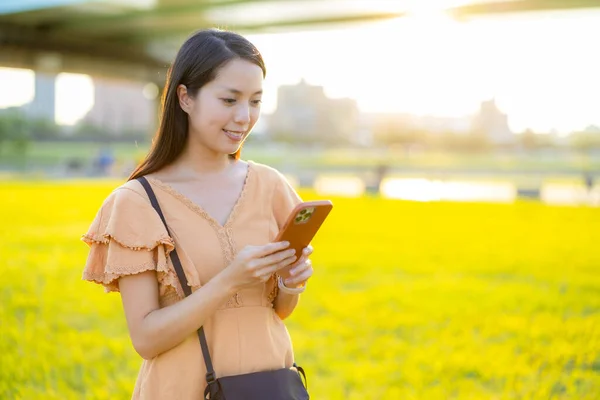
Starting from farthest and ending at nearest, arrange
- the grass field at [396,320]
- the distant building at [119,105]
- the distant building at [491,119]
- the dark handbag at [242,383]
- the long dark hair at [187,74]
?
the distant building at [119,105], the distant building at [491,119], the grass field at [396,320], the long dark hair at [187,74], the dark handbag at [242,383]

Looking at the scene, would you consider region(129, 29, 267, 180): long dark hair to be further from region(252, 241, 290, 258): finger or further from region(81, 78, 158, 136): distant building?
region(81, 78, 158, 136): distant building

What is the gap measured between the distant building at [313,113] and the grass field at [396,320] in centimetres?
8636

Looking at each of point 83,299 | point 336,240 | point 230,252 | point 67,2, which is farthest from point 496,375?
point 67,2

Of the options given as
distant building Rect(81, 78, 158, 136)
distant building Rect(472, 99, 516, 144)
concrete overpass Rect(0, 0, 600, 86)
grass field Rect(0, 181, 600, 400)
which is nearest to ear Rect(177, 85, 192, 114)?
grass field Rect(0, 181, 600, 400)

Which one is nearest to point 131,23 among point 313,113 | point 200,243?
point 200,243

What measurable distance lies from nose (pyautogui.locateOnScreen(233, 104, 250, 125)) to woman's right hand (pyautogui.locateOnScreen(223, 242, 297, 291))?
415mm

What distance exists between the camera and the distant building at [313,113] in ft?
328

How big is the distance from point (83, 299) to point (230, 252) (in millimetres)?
5695

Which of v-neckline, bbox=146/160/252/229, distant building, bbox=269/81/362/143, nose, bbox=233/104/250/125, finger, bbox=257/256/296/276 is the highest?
nose, bbox=233/104/250/125

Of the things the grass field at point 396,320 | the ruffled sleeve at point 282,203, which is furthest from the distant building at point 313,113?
the ruffled sleeve at point 282,203

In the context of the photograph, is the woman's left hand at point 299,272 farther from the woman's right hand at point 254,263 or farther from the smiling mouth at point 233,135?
the smiling mouth at point 233,135

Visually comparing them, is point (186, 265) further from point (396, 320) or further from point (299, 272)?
point (396, 320)

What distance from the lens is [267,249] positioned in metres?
2.04

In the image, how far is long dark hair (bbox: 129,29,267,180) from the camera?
221 cm
